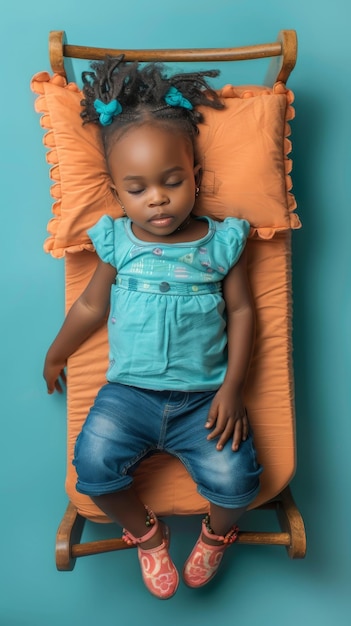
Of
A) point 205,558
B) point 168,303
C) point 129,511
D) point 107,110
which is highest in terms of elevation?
point 107,110

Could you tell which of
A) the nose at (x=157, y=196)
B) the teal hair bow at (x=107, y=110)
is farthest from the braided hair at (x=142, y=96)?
the nose at (x=157, y=196)

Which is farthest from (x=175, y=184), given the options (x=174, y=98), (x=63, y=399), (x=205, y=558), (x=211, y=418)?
(x=205, y=558)

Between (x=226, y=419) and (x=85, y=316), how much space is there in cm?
32

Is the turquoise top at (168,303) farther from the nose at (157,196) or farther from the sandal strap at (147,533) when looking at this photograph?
the sandal strap at (147,533)

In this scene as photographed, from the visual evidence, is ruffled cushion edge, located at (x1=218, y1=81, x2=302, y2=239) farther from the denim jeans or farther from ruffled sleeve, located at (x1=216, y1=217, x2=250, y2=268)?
the denim jeans

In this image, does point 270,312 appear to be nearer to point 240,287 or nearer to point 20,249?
point 240,287

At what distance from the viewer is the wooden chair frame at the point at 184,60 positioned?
1.23m

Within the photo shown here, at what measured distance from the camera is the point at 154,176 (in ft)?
3.65

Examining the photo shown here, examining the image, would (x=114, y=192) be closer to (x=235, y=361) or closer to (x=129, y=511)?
(x=235, y=361)

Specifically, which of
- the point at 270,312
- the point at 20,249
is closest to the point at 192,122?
the point at 270,312

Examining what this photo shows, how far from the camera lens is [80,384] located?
4.31ft

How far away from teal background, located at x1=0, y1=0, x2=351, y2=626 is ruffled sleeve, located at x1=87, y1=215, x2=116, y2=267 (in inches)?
10.5

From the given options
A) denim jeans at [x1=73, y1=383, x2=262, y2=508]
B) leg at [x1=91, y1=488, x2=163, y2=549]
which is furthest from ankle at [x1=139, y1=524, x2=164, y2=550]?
denim jeans at [x1=73, y1=383, x2=262, y2=508]

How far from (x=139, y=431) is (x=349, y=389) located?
1.69ft
